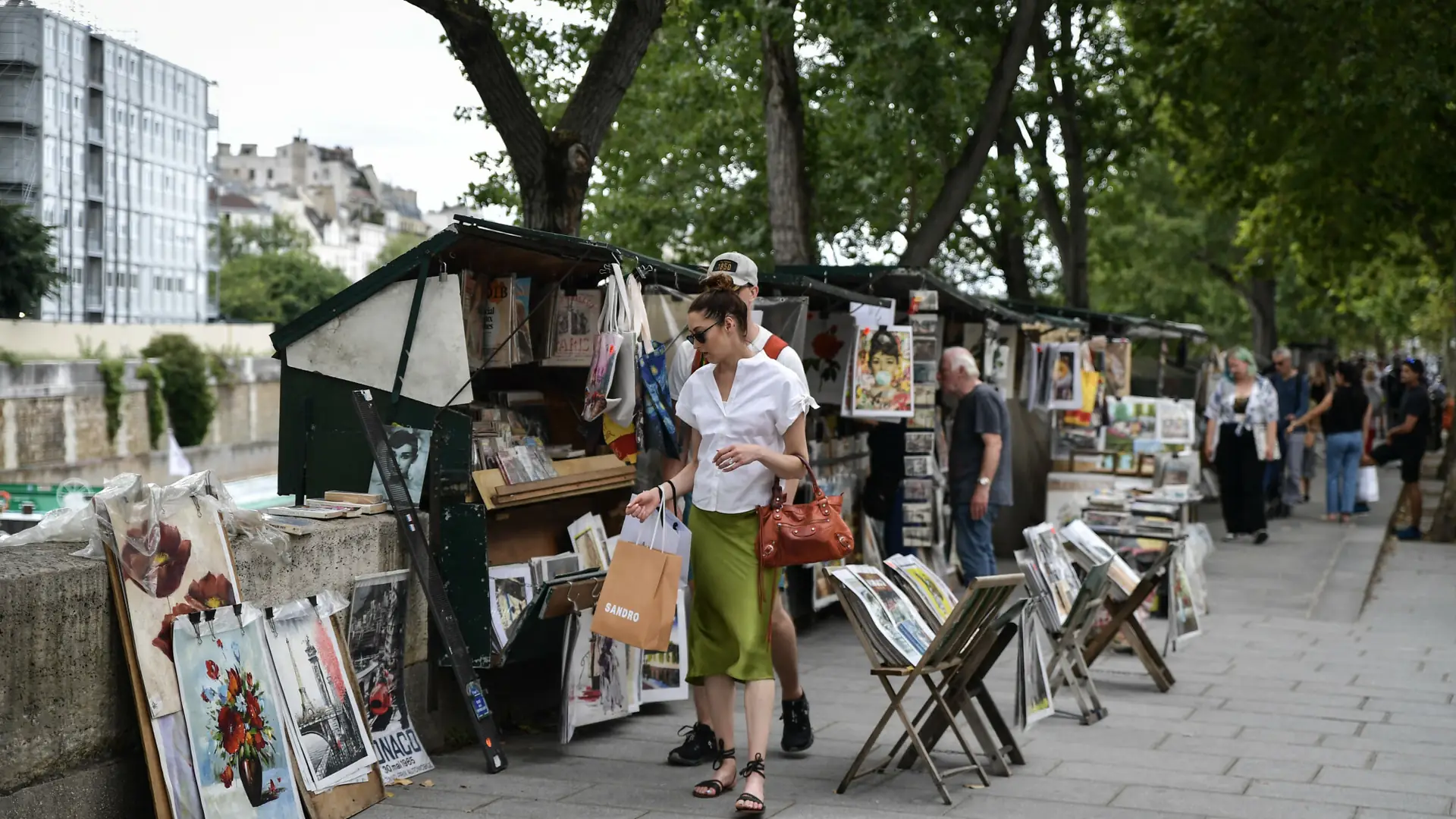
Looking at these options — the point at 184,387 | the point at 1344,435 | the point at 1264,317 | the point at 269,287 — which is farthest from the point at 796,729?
the point at 269,287

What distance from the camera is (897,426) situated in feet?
35.2

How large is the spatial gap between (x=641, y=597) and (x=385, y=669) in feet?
3.67

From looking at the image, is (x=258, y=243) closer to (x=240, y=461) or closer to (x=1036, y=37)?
(x=240, y=461)

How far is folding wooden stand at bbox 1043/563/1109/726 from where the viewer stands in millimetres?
7406

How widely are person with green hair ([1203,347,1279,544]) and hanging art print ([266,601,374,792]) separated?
11.7m

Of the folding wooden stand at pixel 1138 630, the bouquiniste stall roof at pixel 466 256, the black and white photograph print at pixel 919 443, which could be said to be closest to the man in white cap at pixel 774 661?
the bouquiniste stall roof at pixel 466 256

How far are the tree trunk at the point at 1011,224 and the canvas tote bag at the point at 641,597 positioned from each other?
54.8 ft

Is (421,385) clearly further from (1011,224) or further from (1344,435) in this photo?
(1011,224)

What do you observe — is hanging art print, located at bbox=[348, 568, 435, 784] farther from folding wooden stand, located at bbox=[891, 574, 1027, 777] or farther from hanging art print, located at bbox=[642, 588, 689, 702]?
folding wooden stand, located at bbox=[891, 574, 1027, 777]

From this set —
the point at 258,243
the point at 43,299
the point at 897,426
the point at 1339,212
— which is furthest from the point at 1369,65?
the point at 258,243

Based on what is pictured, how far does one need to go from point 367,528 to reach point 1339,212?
17642mm

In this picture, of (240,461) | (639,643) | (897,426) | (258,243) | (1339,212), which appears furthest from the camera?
(258,243)

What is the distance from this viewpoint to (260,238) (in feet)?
443

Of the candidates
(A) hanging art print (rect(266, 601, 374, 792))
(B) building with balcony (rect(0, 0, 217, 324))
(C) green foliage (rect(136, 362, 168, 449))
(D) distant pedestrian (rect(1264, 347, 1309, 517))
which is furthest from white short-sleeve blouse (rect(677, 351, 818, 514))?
(B) building with balcony (rect(0, 0, 217, 324))
